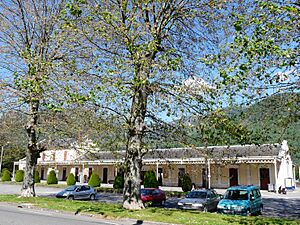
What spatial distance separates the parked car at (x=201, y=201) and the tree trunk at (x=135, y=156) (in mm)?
4374

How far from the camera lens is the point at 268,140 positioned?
12.4 m

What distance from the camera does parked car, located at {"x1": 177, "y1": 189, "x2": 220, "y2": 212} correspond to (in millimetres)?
18391

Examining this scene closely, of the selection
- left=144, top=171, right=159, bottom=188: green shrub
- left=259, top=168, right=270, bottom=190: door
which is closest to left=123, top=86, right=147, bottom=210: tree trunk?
left=144, top=171, right=159, bottom=188: green shrub

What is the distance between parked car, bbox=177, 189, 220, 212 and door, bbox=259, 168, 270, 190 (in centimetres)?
1707

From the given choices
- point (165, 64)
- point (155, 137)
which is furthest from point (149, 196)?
point (165, 64)

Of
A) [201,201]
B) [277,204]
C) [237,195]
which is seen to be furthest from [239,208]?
[277,204]

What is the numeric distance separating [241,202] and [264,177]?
811 inches

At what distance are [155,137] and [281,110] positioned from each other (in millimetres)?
6272

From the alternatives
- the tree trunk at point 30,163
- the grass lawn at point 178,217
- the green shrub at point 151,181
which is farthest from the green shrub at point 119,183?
the grass lawn at point 178,217

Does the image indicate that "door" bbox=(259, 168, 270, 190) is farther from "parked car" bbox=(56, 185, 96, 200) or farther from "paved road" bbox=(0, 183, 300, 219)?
"parked car" bbox=(56, 185, 96, 200)

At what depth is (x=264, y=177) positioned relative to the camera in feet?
117

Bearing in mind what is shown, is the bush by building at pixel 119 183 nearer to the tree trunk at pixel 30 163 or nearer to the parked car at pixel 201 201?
the tree trunk at pixel 30 163

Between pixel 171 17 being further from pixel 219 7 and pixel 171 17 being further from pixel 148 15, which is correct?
pixel 219 7

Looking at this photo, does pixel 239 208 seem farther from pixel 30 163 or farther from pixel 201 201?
pixel 30 163
